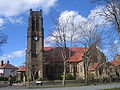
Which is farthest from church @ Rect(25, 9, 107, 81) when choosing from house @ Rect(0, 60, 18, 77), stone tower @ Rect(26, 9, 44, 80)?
house @ Rect(0, 60, 18, 77)

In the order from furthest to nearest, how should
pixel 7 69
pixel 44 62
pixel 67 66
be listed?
pixel 7 69 < pixel 67 66 < pixel 44 62

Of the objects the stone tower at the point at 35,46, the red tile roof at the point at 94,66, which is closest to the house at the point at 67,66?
the red tile roof at the point at 94,66

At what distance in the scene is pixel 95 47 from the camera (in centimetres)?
3925

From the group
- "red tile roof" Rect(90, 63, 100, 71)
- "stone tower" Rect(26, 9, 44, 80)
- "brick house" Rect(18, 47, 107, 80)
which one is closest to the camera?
"stone tower" Rect(26, 9, 44, 80)

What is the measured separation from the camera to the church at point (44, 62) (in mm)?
54941

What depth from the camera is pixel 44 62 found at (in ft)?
185

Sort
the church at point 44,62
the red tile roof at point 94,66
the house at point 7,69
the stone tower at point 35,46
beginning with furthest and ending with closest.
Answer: the house at point 7,69 < the red tile roof at point 94,66 < the church at point 44,62 < the stone tower at point 35,46

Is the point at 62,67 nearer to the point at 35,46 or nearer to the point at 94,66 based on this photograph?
the point at 94,66

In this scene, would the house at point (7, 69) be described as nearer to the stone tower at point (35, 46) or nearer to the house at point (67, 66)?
the house at point (67, 66)

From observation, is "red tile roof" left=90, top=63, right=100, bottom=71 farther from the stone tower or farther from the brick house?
the stone tower

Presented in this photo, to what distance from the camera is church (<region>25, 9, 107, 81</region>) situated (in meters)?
54.9

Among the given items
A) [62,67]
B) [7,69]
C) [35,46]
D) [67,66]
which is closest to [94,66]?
[67,66]

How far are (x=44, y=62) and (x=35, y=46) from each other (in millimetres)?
6418

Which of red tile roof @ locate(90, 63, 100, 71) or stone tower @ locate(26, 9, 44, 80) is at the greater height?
stone tower @ locate(26, 9, 44, 80)
